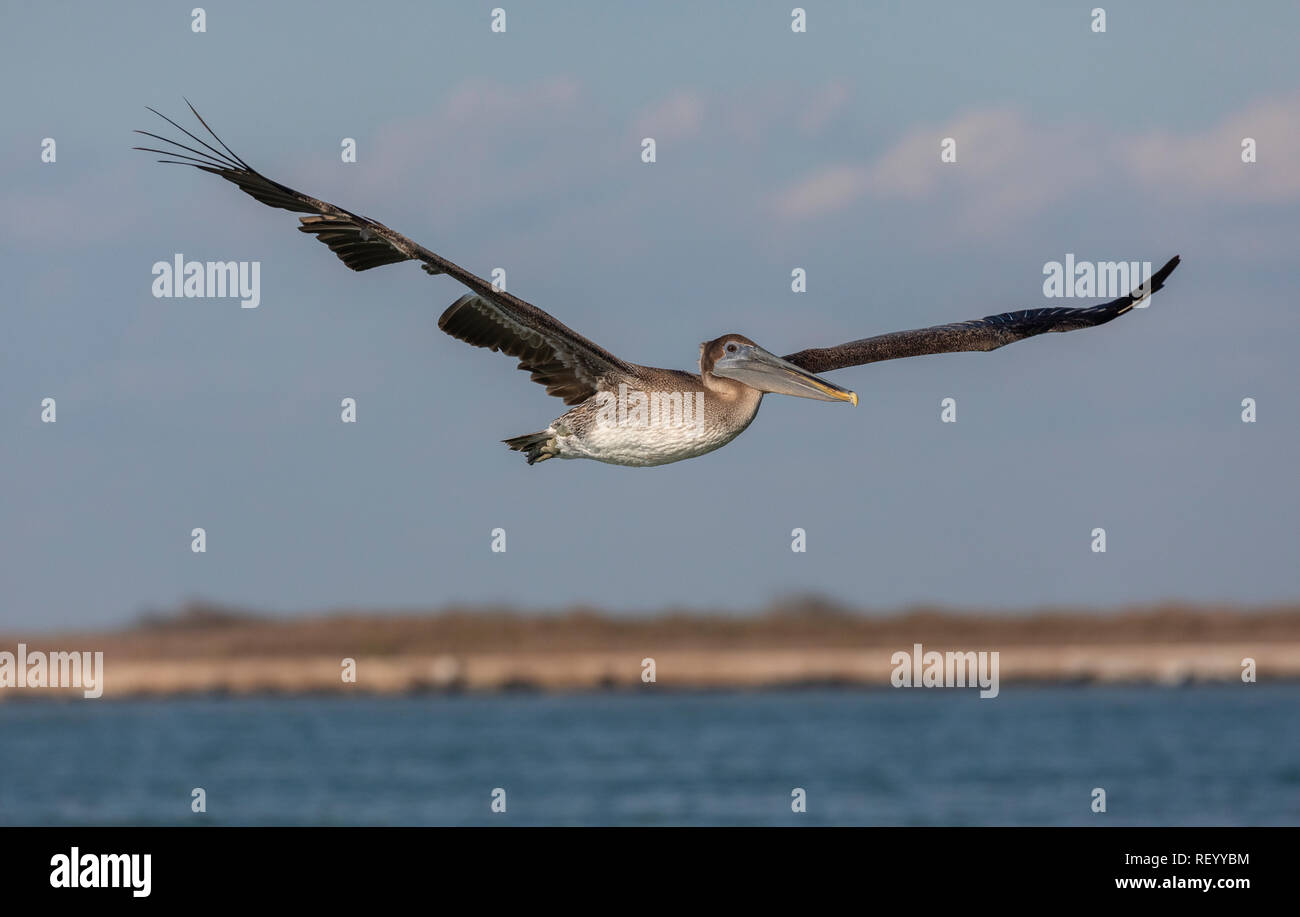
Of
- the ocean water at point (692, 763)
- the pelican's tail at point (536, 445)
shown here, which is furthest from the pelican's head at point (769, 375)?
the ocean water at point (692, 763)

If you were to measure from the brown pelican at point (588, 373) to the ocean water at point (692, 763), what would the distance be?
972 inches

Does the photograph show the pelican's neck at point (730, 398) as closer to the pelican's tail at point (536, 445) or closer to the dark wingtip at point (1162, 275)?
the pelican's tail at point (536, 445)

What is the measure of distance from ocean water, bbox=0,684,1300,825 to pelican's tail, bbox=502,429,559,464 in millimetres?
24625

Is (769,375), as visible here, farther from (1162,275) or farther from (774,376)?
(1162,275)

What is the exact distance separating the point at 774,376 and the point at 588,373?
102cm

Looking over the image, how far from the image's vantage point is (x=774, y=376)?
992 cm

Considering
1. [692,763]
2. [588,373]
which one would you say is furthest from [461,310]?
[692,763]

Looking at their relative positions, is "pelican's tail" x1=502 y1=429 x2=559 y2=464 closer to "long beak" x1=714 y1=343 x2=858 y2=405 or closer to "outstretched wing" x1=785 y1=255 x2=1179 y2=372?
"long beak" x1=714 y1=343 x2=858 y2=405

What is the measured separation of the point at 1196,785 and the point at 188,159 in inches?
1297

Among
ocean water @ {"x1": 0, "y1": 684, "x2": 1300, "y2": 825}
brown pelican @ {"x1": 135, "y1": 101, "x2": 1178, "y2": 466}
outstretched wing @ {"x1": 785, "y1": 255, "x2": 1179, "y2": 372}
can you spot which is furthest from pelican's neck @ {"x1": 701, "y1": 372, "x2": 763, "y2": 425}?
ocean water @ {"x1": 0, "y1": 684, "x2": 1300, "y2": 825}

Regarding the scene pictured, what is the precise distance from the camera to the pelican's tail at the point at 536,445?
1000 cm

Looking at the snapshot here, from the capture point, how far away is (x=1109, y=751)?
152 feet

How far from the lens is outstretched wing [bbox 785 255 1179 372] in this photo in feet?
38.4
